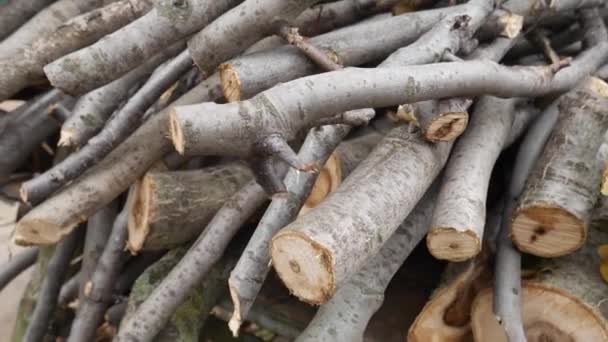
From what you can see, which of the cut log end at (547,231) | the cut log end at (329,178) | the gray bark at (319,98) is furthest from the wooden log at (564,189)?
the cut log end at (329,178)

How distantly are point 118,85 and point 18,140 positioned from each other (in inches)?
24.2

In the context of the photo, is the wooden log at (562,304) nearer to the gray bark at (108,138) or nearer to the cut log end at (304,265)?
the cut log end at (304,265)

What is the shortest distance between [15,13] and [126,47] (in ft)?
3.73

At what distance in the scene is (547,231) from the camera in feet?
4.84

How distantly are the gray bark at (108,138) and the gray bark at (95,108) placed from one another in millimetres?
67

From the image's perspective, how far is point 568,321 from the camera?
1.46m

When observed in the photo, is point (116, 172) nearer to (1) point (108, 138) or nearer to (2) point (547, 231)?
(1) point (108, 138)

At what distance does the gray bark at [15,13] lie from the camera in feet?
7.63

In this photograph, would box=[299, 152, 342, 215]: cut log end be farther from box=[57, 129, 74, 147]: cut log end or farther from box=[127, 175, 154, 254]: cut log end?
box=[57, 129, 74, 147]: cut log end

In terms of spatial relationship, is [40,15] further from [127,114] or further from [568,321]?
[568,321]

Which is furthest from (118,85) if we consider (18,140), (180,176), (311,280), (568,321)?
(568,321)

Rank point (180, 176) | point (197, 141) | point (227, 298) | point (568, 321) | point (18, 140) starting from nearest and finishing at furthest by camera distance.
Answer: point (197, 141) < point (568, 321) < point (180, 176) < point (227, 298) < point (18, 140)

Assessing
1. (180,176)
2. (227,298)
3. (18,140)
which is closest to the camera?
(180,176)

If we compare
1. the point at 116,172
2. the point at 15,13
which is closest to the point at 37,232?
the point at 116,172
